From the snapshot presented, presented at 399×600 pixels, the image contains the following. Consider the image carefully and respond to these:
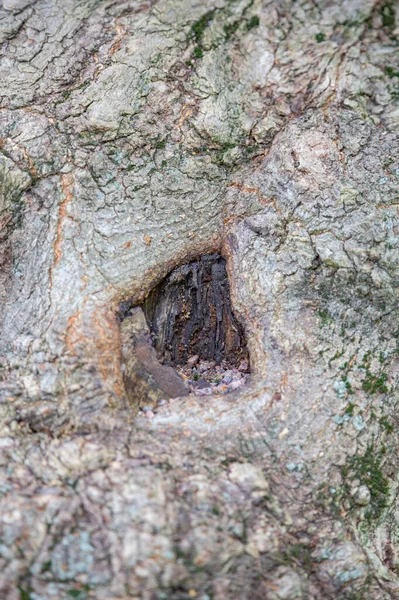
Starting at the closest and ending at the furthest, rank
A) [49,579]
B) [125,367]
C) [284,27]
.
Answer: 1. [49,579]
2. [284,27]
3. [125,367]

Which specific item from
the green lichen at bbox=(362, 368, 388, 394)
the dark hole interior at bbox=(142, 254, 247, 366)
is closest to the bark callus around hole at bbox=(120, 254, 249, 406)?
the dark hole interior at bbox=(142, 254, 247, 366)

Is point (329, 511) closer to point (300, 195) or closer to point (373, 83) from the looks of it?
point (300, 195)

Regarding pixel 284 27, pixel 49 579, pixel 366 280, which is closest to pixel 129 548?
pixel 49 579

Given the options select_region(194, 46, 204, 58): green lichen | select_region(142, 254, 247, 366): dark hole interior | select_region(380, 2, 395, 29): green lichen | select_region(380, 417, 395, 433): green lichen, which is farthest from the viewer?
select_region(142, 254, 247, 366): dark hole interior

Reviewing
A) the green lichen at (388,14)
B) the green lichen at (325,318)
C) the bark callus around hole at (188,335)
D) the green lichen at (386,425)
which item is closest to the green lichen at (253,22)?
the green lichen at (388,14)

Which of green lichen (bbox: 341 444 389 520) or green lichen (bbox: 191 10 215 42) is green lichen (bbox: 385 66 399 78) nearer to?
green lichen (bbox: 191 10 215 42)
